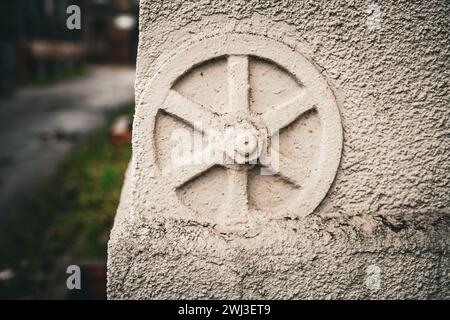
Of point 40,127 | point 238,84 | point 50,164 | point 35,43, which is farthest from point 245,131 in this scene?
point 35,43

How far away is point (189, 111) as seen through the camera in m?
1.40

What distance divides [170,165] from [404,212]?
2.52ft

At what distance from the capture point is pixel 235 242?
143cm

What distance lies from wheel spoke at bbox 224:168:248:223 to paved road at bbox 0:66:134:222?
2.44m

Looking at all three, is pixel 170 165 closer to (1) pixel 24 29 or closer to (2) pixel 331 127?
(2) pixel 331 127

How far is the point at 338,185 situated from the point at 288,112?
0.94ft

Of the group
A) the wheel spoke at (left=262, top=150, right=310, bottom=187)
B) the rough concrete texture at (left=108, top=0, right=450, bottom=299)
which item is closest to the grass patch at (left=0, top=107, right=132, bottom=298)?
the rough concrete texture at (left=108, top=0, right=450, bottom=299)

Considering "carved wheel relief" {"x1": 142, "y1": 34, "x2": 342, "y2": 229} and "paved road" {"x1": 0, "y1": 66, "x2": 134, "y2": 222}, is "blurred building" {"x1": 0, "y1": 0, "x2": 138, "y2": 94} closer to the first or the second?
"paved road" {"x1": 0, "y1": 66, "x2": 134, "y2": 222}

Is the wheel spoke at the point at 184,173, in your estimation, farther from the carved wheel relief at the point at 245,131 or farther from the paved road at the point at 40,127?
the paved road at the point at 40,127

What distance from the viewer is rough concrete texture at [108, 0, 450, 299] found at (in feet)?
4.50

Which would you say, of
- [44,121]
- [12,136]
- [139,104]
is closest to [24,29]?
[44,121]

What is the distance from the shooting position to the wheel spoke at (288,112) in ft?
4.59

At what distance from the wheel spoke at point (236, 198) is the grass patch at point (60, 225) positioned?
5.36 ft

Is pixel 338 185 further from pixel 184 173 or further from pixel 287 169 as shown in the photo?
pixel 184 173
